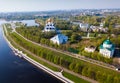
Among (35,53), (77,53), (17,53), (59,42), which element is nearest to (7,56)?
(17,53)

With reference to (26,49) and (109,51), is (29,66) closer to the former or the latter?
(26,49)

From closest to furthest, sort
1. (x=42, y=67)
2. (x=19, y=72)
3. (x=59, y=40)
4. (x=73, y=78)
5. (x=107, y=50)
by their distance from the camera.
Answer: (x=73, y=78), (x=19, y=72), (x=42, y=67), (x=107, y=50), (x=59, y=40)

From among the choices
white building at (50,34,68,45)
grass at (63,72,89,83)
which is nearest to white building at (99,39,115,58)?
grass at (63,72,89,83)

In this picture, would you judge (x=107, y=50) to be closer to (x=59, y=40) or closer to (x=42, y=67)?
(x=42, y=67)

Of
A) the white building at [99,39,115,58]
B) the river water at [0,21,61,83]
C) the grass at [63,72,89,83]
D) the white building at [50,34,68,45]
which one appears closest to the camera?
the grass at [63,72,89,83]

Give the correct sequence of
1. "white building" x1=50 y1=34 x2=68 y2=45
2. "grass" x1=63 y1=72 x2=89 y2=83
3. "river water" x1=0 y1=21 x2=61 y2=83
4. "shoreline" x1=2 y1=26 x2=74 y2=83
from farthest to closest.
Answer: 1. "white building" x1=50 y1=34 x2=68 y2=45
2. "river water" x1=0 y1=21 x2=61 y2=83
3. "shoreline" x1=2 y1=26 x2=74 y2=83
4. "grass" x1=63 y1=72 x2=89 y2=83

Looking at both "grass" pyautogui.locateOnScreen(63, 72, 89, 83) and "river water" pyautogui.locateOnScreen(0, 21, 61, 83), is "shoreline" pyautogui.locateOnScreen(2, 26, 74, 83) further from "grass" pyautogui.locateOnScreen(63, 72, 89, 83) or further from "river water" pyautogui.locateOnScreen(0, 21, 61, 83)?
"river water" pyautogui.locateOnScreen(0, 21, 61, 83)

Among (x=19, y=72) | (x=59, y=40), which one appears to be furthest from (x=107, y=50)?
(x=19, y=72)

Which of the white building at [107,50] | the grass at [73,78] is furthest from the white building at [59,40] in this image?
the grass at [73,78]

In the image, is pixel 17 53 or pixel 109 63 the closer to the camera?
pixel 109 63
